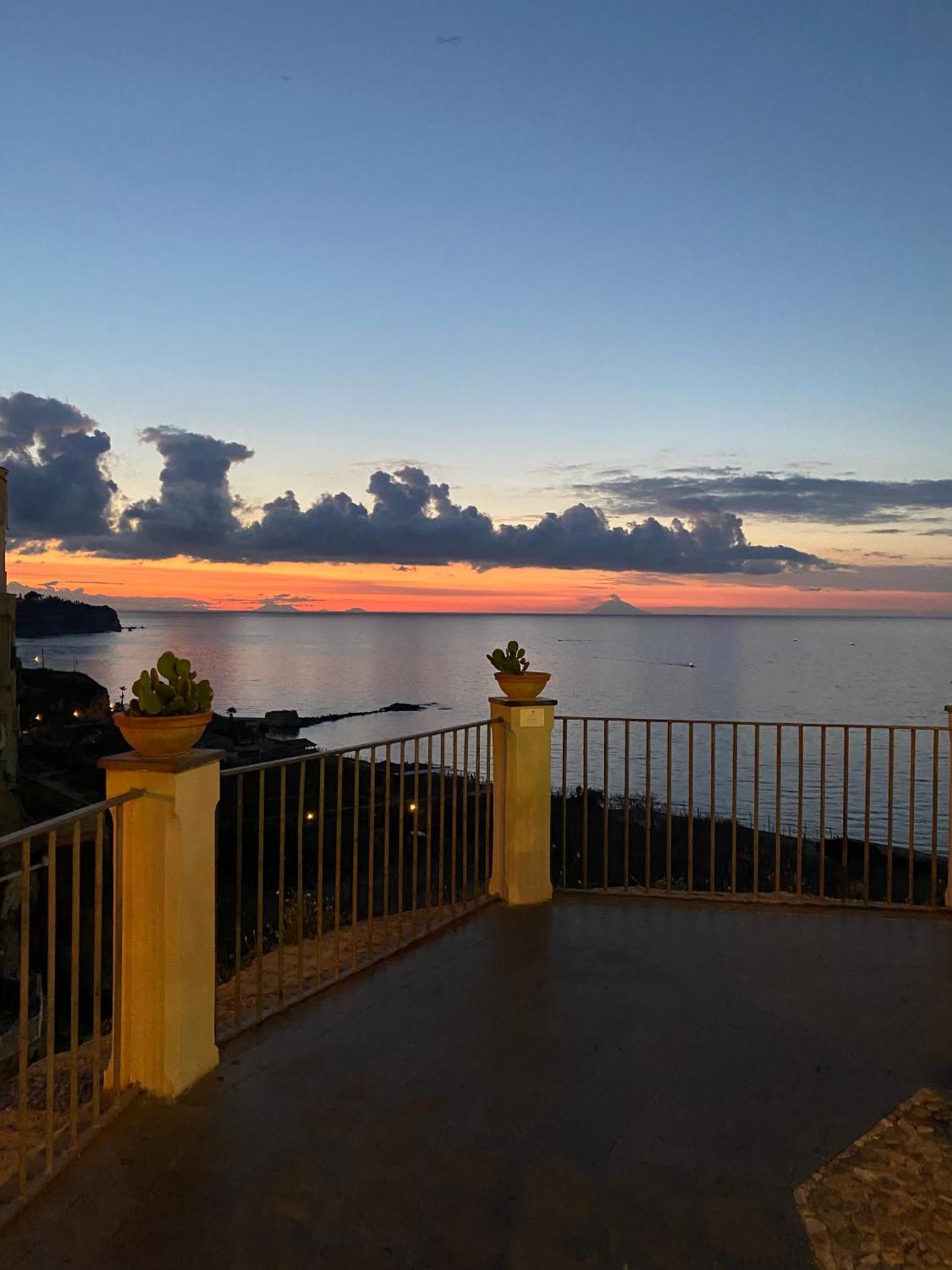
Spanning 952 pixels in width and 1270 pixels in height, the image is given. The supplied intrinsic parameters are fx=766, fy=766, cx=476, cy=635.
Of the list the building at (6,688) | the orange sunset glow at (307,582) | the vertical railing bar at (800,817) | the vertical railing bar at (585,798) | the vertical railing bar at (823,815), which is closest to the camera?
the vertical railing bar at (823,815)

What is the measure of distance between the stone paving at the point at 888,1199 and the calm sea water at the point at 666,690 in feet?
7.09

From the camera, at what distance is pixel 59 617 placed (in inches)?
7067

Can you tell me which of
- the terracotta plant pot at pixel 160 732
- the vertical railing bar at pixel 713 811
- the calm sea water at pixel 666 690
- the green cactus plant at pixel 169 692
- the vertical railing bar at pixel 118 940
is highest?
the green cactus plant at pixel 169 692

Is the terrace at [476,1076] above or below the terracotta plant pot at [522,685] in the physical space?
below

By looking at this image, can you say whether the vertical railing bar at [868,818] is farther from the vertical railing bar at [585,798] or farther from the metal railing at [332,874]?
the metal railing at [332,874]

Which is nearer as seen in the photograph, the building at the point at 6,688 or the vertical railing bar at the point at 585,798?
the vertical railing bar at the point at 585,798

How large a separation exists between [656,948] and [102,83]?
9.40m

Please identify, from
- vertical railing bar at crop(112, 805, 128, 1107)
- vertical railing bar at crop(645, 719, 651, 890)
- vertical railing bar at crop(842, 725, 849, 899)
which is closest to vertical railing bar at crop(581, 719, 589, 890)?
vertical railing bar at crop(645, 719, 651, 890)

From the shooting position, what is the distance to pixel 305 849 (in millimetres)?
21734

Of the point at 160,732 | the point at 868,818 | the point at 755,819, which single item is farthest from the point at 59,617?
the point at 160,732

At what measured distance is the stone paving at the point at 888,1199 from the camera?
1925 millimetres

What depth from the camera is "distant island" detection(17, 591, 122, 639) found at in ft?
563

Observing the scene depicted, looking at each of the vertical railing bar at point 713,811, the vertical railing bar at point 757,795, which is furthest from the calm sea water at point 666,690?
the vertical railing bar at point 713,811

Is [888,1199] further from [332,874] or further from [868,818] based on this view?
[332,874]
